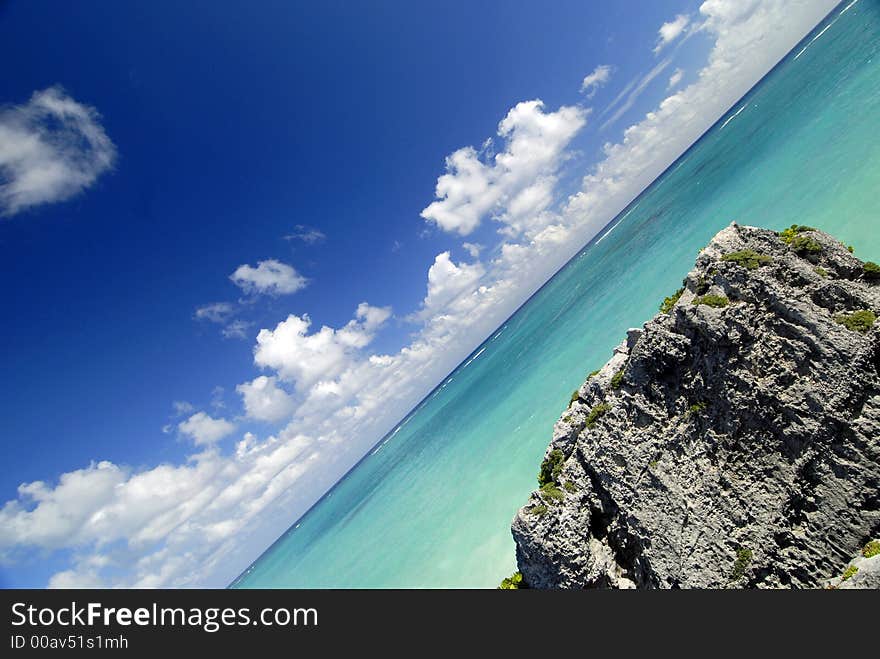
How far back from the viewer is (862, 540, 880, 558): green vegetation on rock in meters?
9.13

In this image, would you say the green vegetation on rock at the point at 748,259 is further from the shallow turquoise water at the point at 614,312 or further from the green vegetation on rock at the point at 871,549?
the shallow turquoise water at the point at 614,312

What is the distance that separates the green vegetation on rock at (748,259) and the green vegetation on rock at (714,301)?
0.98 meters

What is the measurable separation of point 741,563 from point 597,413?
188 inches

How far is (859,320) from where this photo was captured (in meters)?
10.2

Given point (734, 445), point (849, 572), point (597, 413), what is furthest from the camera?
point (597, 413)

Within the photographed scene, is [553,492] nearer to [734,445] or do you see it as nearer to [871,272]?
[734,445]

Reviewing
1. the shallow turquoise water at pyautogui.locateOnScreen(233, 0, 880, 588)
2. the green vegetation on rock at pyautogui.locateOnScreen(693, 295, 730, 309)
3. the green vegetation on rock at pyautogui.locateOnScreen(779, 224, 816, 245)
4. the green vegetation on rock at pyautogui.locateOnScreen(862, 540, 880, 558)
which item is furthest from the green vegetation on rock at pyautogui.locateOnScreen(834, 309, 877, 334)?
the shallow turquoise water at pyautogui.locateOnScreen(233, 0, 880, 588)

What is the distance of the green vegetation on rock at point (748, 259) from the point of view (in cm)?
1134

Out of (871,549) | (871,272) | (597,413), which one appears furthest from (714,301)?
(871,549)

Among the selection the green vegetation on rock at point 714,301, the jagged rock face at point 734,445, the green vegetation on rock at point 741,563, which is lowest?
the green vegetation on rock at point 741,563

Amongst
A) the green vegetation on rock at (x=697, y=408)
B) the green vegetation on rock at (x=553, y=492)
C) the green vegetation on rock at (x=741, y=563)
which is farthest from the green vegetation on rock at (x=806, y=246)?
the green vegetation on rock at (x=553, y=492)

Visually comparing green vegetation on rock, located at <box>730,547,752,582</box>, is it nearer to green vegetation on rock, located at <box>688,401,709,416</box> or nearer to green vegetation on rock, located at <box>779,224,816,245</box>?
green vegetation on rock, located at <box>688,401,709,416</box>

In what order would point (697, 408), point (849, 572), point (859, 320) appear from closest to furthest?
point (849, 572), point (859, 320), point (697, 408)

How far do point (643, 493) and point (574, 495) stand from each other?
1.90 m
